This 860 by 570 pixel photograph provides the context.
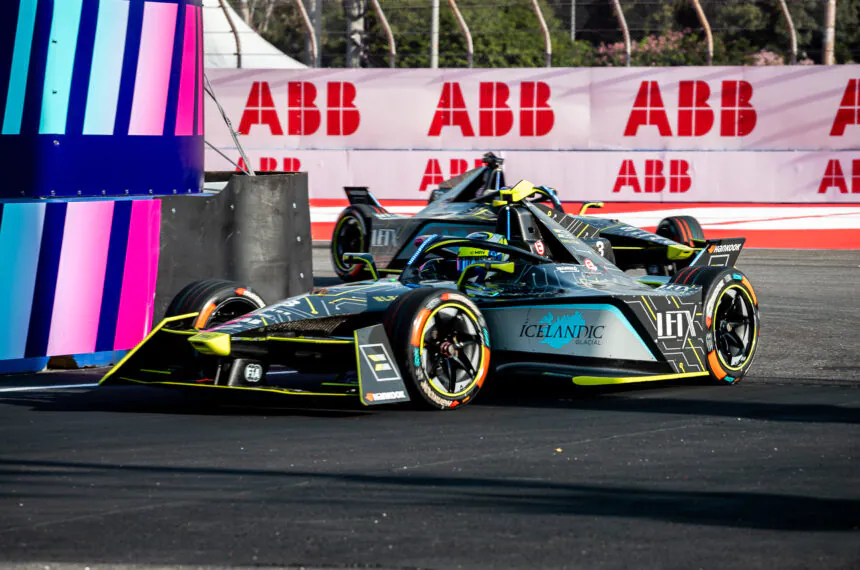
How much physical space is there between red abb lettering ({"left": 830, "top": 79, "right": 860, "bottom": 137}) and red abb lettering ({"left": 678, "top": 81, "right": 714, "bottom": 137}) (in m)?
1.78

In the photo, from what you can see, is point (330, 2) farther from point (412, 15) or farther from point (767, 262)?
point (767, 262)

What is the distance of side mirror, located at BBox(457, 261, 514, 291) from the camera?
348 inches

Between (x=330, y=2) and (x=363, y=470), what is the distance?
19832 millimetres

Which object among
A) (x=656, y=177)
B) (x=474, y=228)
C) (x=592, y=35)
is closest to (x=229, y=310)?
(x=474, y=228)

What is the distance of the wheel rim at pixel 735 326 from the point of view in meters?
9.09

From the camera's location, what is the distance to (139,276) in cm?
1001

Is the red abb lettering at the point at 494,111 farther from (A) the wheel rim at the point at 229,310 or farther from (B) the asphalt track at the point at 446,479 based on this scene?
(A) the wheel rim at the point at 229,310

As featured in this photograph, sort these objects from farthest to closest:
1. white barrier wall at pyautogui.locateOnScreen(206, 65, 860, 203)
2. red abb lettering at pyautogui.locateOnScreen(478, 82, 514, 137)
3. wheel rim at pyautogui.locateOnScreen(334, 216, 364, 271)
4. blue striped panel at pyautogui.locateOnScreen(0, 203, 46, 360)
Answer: red abb lettering at pyautogui.locateOnScreen(478, 82, 514, 137) < white barrier wall at pyautogui.locateOnScreen(206, 65, 860, 203) < wheel rim at pyautogui.locateOnScreen(334, 216, 364, 271) < blue striped panel at pyautogui.locateOnScreen(0, 203, 46, 360)

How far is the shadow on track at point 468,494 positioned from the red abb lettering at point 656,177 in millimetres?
15087

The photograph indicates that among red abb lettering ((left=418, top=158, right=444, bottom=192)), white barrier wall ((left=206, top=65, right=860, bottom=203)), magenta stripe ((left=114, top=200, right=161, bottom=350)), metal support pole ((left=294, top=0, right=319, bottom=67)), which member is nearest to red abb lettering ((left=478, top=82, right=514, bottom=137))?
white barrier wall ((left=206, top=65, right=860, bottom=203))

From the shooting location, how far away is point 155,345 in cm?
819

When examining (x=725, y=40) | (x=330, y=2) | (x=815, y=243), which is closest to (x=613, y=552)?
(x=815, y=243)

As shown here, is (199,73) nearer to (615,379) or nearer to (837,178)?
(615,379)

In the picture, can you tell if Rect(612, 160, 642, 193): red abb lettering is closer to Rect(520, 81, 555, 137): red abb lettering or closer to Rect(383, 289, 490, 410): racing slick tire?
Rect(520, 81, 555, 137): red abb lettering
